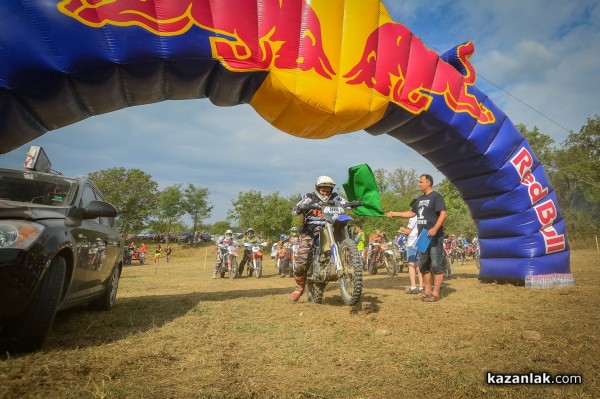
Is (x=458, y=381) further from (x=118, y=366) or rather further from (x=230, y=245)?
(x=230, y=245)

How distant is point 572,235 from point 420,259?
42.1 m

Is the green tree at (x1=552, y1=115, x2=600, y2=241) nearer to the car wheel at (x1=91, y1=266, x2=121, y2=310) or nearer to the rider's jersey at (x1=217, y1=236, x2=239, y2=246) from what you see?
the rider's jersey at (x1=217, y1=236, x2=239, y2=246)

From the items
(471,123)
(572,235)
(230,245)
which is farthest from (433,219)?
(572,235)

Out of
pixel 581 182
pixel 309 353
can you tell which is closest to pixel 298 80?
pixel 309 353

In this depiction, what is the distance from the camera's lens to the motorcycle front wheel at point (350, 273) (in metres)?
4.52

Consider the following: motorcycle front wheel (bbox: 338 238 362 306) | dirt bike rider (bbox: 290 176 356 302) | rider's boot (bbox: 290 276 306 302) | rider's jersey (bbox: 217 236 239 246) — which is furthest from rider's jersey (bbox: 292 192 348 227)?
rider's jersey (bbox: 217 236 239 246)

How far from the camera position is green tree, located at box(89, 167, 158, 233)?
147ft

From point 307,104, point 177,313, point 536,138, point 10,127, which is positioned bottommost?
point 177,313

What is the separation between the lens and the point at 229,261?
13789mm

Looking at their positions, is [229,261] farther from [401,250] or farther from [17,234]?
[17,234]

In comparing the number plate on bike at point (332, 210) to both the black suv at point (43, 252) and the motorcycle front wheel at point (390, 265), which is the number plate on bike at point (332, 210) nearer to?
the black suv at point (43, 252)

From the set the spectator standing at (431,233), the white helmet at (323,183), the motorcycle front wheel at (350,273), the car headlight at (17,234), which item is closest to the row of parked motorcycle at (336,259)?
the motorcycle front wheel at (350,273)

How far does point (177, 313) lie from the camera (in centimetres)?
489

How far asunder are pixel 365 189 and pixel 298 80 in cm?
232
